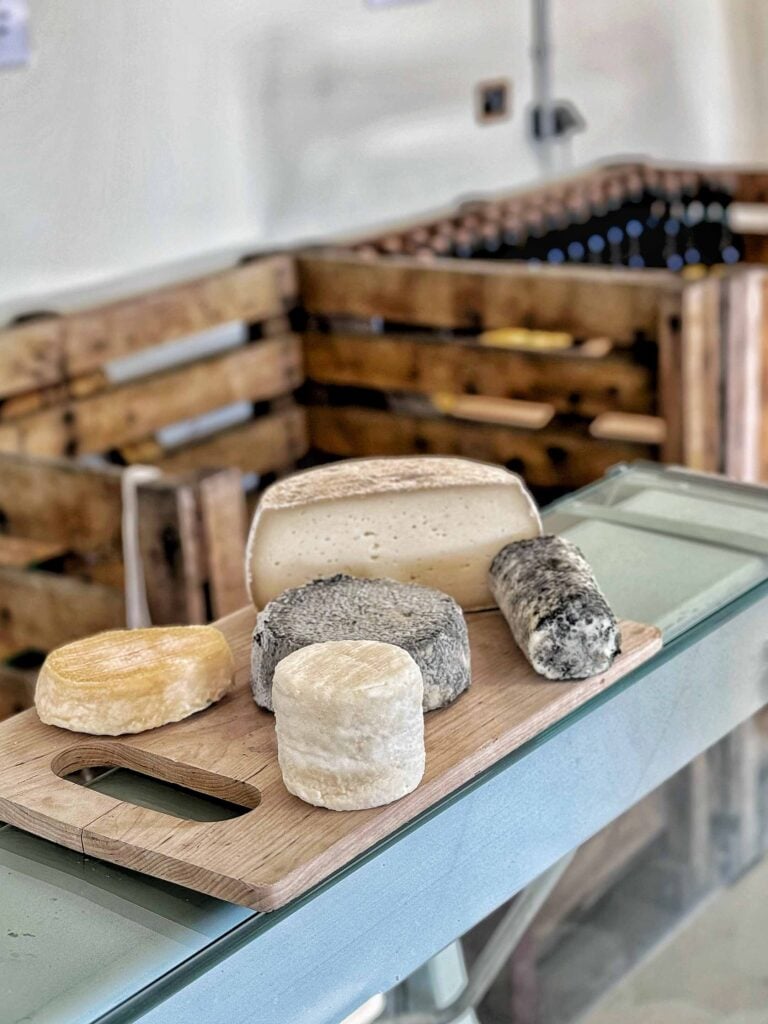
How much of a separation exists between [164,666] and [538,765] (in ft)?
0.89

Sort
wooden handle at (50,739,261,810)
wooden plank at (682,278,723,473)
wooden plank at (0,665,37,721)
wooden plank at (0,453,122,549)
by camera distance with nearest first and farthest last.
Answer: wooden handle at (50,739,261,810) < wooden plank at (0,453,122,549) < wooden plank at (0,665,37,721) < wooden plank at (682,278,723,473)

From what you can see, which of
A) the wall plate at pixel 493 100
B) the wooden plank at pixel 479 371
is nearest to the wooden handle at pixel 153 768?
the wooden plank at pixel 479 371

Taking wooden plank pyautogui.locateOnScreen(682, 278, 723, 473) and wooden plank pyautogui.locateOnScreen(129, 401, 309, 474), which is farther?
wooden plank pyautogui.locateOnScreen(129, 401, 309, 474)

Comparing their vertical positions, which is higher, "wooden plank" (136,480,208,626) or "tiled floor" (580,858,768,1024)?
"wooden plank" (136,480,208,626)

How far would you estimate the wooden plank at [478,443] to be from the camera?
10.0ft

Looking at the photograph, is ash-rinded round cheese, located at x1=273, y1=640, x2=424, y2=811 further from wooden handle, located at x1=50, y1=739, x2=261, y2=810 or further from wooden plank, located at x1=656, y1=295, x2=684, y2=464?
wooden plank, located at x1=656, y1=295, x2=684, y2=464

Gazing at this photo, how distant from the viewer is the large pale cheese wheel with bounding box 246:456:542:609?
48.3 inches

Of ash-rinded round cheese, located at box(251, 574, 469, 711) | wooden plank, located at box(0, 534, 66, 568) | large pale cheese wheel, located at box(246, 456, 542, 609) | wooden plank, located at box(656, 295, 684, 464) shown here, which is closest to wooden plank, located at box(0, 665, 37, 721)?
wooden plank, located at box(0, 534, 66, 568)

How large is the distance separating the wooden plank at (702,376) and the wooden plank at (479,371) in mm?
104

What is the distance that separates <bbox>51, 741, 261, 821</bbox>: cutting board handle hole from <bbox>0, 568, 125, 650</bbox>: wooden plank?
1298mm

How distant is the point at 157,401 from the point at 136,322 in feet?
0.60

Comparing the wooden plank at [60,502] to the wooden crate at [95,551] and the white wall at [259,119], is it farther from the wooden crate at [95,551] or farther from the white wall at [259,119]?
the white wall at [259,119]

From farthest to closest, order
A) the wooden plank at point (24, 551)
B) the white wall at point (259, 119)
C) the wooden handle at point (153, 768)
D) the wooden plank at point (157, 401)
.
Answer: the white wall at point (259, 119) → the wooden plank at point (157, 401) → the wooden plank at point (24, 551) → the wooden handle at point (153, 768)

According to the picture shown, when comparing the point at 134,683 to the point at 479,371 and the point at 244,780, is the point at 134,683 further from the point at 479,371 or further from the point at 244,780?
the point at 479,371
